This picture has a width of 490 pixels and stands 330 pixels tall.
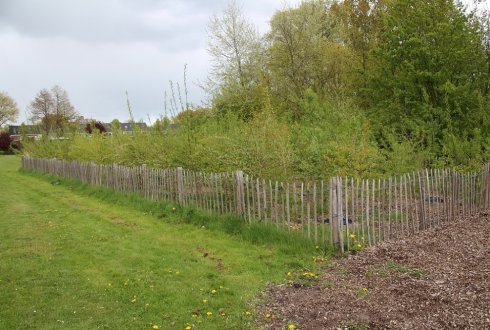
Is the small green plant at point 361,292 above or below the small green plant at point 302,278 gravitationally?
above

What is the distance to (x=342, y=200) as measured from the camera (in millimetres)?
7691

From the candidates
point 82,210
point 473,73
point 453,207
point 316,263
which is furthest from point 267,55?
point 316,263

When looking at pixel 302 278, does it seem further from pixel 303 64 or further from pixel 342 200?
pixel 303 64

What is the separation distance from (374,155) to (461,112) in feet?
18.8

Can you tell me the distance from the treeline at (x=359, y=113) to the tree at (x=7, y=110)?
6373 centimetres

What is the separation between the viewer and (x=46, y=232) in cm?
991

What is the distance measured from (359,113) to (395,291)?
8625 millimetres

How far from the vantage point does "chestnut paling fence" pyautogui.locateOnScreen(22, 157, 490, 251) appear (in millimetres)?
7605

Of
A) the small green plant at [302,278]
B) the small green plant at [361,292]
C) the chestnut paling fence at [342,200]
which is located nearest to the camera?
the small green plant at [361,292]

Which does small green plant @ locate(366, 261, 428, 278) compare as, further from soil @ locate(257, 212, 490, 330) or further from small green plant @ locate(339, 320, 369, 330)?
small green plant @ locate(339, 320, 369, 330)

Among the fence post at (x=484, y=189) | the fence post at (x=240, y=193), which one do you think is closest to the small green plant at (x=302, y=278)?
the fence post at (x=240, y=193)

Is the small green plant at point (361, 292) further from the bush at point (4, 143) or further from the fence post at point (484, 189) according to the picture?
the bush at point (4, 143)

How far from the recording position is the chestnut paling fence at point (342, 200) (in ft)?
25.0

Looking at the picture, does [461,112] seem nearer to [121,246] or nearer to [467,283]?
[467,283]
